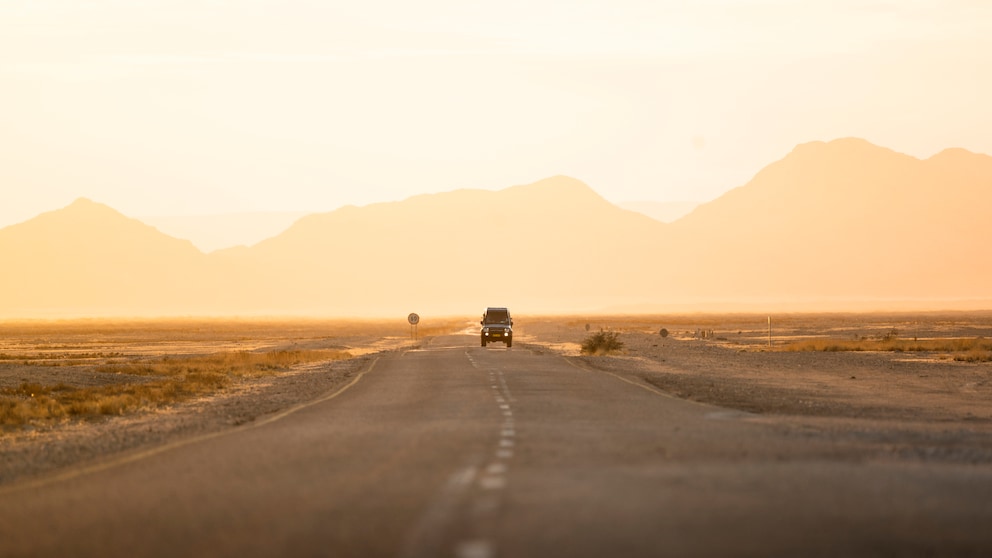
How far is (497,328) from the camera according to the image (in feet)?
230

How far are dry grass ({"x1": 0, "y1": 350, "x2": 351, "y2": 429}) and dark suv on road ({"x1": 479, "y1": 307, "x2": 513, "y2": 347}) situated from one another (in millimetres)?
11084

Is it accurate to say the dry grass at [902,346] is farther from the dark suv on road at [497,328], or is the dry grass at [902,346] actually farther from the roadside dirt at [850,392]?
the dark suv on road at [497,328]

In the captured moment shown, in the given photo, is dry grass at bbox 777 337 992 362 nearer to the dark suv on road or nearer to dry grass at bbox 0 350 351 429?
the dark suv on road

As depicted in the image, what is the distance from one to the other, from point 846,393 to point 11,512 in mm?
27094

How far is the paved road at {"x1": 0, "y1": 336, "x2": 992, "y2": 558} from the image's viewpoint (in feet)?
33.5

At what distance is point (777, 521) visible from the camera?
36.4 ft

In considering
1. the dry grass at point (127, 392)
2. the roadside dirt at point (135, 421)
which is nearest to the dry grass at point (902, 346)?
the dry grass at point (127, 392)

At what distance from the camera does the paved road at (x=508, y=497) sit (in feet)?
33.5

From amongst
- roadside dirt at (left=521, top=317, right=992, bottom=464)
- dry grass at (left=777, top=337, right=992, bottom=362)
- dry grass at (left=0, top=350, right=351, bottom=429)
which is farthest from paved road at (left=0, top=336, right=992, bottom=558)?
dry grass at (left=777, top=337, right=992, bottom=362)

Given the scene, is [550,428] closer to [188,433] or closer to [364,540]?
[188,433]

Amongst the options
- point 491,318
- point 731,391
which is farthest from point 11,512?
point 491,318

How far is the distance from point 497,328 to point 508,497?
57667 mm

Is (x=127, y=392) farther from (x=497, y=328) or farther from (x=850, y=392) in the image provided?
(x=497, y=328)

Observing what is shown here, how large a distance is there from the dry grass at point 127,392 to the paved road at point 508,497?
469 inches
